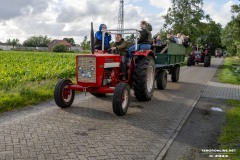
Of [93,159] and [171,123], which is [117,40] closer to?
[171,123]

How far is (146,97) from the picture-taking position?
8.30 m

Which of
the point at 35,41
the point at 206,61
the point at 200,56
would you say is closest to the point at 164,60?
the point at 206,61

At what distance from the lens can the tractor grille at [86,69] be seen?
22.7 ft

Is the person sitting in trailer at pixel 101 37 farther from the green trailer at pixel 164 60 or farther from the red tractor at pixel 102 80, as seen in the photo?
the green trailer at pixel 164 60

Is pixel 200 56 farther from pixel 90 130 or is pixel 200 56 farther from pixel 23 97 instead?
pixel 90 130

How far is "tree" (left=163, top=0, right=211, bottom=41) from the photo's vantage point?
31.3 metres

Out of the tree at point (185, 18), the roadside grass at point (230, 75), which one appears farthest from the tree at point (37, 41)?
the roadside grass at point (230, 75)

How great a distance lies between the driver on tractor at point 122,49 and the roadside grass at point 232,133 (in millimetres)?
2920

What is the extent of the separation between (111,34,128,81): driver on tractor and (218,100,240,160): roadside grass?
2920 mm

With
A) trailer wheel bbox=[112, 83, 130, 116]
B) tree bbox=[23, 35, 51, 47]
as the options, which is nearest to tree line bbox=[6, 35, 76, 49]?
tree bbox=[23, 35, 51, 47]

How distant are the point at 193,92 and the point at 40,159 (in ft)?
24.9

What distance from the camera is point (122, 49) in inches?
313

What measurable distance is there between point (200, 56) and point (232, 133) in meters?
20.2

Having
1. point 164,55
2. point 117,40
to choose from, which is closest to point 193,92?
point 164,55
